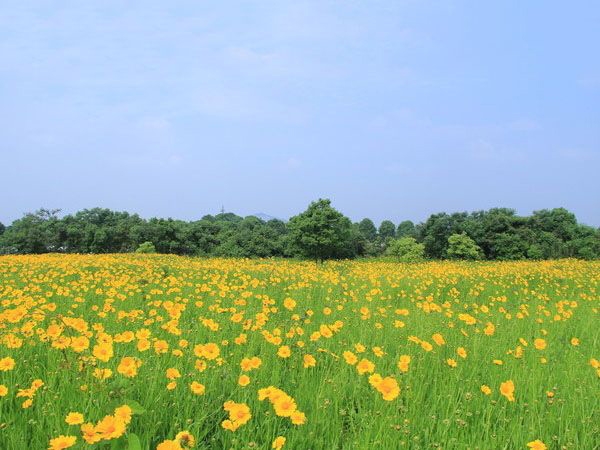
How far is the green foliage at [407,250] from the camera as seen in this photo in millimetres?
29391

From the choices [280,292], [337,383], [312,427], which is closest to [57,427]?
[312,427]

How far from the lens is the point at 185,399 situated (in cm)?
273

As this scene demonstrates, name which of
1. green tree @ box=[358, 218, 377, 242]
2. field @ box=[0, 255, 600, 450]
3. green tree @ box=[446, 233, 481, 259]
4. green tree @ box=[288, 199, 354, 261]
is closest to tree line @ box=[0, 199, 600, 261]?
green tree @ box=[446, 233, 481, 259]

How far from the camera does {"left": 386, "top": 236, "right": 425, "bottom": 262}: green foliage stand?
2939cm

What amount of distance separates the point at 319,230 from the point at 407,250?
6980mm

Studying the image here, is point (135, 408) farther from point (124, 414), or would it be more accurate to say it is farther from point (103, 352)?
point (103, 352)

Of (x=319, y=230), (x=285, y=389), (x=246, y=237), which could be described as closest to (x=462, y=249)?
(x=319, y=230)

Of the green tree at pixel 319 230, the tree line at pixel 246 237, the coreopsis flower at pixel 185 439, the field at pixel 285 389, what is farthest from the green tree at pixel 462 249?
the coreopsis flower at pixel 185 439

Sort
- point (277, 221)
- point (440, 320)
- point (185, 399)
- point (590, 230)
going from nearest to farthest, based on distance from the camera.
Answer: point (185, 399) < point (440, 320) < point (590, 230) < point (277, 221)

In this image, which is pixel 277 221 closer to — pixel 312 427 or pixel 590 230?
pixel 590 230

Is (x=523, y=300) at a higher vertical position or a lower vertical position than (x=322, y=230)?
lower

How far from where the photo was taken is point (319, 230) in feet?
95.0

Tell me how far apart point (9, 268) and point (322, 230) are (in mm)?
19935

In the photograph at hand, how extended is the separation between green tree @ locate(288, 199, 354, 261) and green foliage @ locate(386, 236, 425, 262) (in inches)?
173
